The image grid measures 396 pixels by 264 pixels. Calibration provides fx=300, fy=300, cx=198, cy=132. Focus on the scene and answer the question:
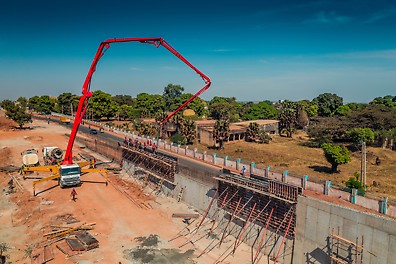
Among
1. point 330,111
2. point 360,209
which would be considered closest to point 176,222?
point 360,209

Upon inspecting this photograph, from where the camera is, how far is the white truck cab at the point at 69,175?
135ft

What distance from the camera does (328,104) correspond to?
127562 mm

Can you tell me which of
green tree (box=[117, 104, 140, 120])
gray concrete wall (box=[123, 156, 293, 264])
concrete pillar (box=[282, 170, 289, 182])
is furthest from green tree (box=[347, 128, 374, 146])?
green tree (box=[117, 104, 140, 120])

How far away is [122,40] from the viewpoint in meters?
42.8

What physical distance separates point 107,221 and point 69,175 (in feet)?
40.5

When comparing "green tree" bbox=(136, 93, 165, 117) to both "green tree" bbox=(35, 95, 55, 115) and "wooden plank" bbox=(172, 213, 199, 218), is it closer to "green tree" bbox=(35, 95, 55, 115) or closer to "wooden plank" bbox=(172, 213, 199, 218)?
"green tree" bbox=(35, 95, 55, 115)

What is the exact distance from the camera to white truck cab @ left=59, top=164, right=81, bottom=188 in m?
41.3

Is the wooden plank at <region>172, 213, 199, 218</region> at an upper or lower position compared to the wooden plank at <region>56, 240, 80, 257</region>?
A: upper

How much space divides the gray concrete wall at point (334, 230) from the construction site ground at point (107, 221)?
5.32 metres

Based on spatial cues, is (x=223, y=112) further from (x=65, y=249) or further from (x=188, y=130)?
(x=65, y=249)

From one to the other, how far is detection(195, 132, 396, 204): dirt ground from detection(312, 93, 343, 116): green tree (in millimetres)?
57097

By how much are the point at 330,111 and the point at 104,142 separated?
99.5 m

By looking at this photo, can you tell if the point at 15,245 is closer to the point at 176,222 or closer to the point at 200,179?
the point at 176,222

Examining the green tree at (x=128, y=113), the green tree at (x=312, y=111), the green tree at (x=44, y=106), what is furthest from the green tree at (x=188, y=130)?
the green tree at (x=44, y=106)
